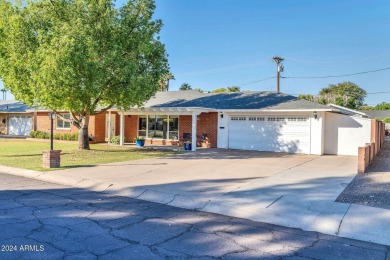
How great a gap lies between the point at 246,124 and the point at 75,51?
11.2 m

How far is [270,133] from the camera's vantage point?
20.4m

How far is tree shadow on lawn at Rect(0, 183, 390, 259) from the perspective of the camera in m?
4.93

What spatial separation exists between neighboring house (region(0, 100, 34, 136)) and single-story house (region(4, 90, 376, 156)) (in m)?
12.5

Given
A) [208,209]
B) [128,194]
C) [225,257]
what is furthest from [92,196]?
[225,257]

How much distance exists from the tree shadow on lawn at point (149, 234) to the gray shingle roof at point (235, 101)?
14017 millimetres

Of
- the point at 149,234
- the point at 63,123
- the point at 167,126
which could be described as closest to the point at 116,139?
the point at 167,126

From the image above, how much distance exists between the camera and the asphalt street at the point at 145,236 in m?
4.84

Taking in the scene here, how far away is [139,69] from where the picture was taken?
700 inches

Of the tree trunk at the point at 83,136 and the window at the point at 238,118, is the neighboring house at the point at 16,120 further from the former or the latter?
the window at the point at 238,118

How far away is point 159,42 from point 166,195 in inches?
479

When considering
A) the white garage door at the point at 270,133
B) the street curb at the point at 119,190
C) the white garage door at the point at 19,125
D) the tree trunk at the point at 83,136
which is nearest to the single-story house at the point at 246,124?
the white garage door at the point at 270,133

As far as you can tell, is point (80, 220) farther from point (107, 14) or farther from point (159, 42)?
point (159, 42)

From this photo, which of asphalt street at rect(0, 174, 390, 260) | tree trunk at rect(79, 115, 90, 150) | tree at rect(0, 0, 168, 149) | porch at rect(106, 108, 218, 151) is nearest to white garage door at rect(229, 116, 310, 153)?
porch at rect(106, 108, 218, 151)

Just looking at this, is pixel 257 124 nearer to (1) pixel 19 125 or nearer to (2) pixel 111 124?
(2) pixel 111 124
